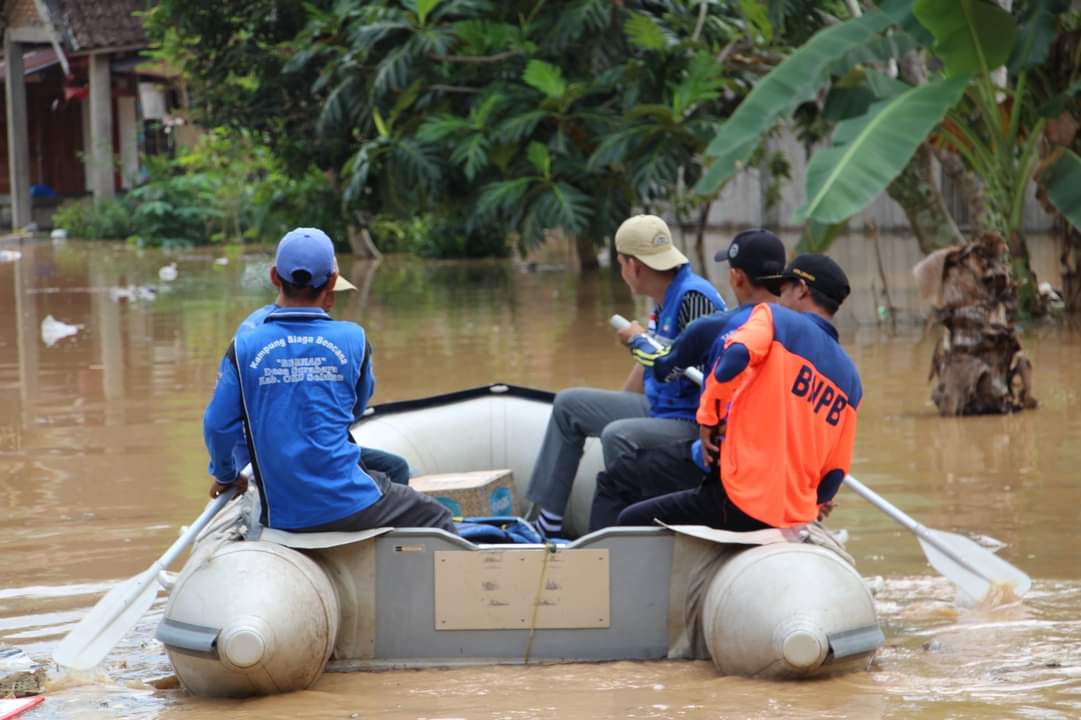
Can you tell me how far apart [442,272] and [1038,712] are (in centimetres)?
1726

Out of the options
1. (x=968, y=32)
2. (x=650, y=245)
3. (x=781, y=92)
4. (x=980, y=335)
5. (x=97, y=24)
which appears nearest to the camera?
(x=650, y=245)

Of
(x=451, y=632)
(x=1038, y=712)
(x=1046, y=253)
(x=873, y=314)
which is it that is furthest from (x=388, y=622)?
(x=1046, y=253)

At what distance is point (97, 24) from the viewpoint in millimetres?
26922

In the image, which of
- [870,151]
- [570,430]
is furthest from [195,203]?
[570,430]

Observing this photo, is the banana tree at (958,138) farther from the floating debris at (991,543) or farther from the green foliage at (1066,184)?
the floating debris at (991,543)

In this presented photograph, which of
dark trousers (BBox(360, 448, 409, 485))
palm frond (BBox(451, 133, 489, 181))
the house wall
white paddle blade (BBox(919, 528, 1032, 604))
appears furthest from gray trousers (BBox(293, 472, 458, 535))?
the house wall

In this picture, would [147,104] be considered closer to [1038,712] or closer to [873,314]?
[873,314]

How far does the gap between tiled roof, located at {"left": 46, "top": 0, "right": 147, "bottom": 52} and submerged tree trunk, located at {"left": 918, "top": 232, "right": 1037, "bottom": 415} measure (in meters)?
19.4

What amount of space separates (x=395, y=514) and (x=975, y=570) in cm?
205

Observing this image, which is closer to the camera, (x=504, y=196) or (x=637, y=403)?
(x=637, y=403)

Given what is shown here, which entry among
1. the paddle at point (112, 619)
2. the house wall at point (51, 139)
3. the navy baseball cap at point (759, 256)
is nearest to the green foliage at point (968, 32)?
the navy baseball cap at point (759, 256)

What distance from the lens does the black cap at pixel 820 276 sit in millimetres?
5156

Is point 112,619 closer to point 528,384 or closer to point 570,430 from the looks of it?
point 570,430

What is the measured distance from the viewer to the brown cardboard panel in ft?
16.6
